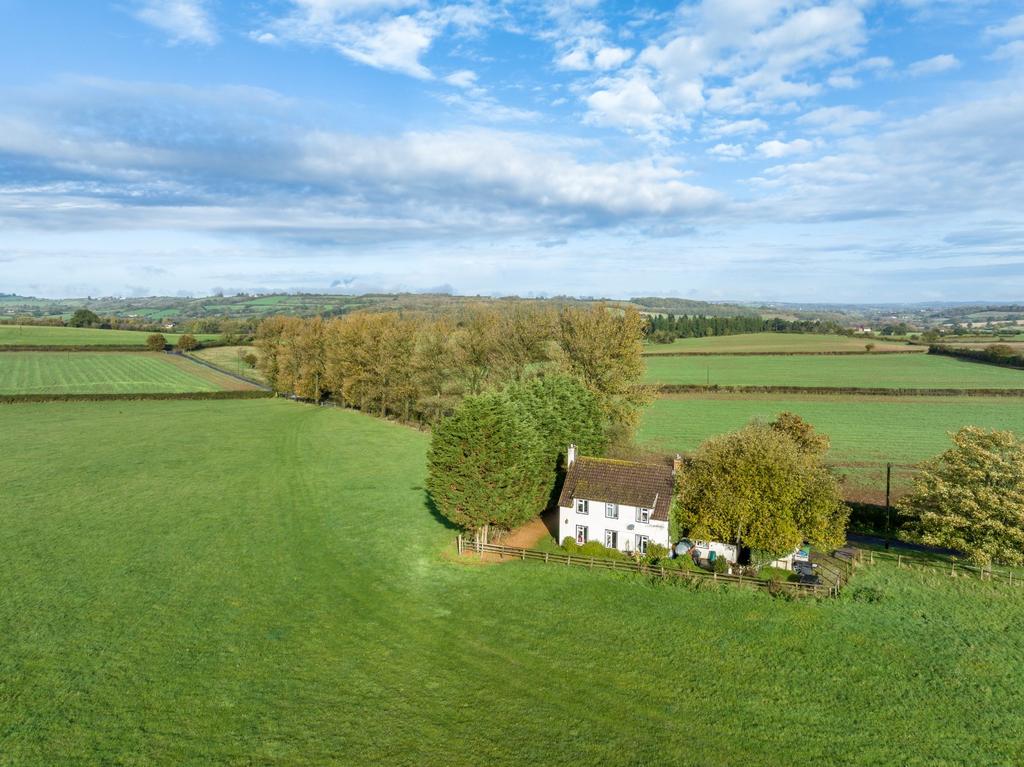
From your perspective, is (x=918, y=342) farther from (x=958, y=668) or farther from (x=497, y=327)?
(x=958, y=668)

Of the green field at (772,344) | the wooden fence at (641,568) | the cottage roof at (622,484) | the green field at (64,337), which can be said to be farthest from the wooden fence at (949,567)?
the green field at (64,337)

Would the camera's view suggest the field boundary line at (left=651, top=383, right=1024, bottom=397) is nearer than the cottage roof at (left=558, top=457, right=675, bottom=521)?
No

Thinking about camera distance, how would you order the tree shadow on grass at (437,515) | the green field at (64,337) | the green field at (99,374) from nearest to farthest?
1. the tree shadow on grass at (437,515)
2. the green field at (99,374)
3. the green field at (64,337)

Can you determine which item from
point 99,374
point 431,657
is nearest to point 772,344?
point 431,657

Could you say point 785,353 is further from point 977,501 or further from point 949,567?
point 977,501

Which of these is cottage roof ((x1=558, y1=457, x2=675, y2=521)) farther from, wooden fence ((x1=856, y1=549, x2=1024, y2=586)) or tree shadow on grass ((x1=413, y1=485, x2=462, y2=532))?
wooden fence ((x1=856, y1=549, x2=1024, y2=586))

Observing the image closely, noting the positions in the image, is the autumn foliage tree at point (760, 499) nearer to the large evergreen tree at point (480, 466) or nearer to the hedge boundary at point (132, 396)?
the large evergreen tree at point (480, 466)

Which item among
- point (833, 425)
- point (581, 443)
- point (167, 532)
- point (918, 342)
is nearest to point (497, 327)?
point (581, 443)

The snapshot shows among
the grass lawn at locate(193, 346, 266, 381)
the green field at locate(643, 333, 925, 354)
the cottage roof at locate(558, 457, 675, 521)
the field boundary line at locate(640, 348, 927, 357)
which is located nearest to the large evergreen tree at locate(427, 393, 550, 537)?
the cottage roof at locate(558, 457, 675, 521)
